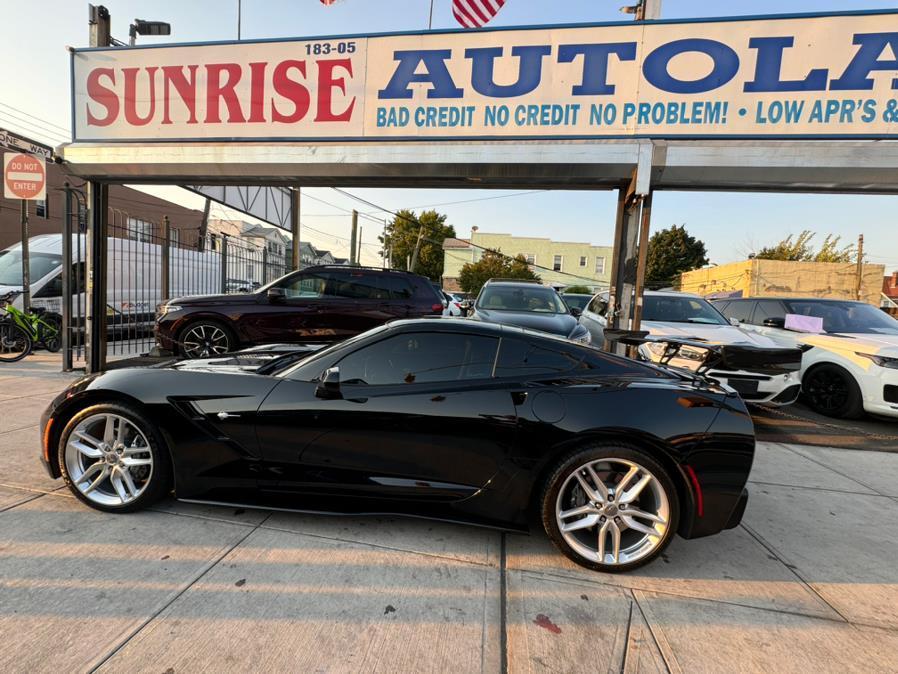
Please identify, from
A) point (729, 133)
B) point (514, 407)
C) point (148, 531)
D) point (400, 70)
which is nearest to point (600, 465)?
point (514, 407)

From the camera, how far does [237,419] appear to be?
105 inches

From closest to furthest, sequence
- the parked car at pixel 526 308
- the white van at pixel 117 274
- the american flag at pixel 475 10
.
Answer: the parked car at pixel 526 308
the american flag at pixel 475 10
the white van at pixel 117 274

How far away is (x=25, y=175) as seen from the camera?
7051mm

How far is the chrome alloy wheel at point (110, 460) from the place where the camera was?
2.79 m

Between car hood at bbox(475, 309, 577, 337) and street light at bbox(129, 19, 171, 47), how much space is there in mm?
5876

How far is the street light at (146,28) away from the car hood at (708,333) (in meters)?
7.77

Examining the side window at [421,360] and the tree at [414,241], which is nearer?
the side window at [421,360]

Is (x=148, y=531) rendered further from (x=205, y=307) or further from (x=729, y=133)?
(x=729, y=133)

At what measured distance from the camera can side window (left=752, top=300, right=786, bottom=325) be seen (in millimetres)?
7212

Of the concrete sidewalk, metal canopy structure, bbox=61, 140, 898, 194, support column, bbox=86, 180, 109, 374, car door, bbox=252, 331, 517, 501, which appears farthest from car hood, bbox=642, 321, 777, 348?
support column, bbox=86, 180, 109, 374

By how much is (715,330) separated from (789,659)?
494 centimetres

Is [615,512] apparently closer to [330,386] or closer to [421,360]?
[421,360]

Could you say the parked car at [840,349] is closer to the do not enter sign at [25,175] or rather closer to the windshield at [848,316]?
the windshield at [848,316]

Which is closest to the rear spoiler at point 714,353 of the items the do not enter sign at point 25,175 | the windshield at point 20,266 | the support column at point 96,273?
the support column at point 96,273
